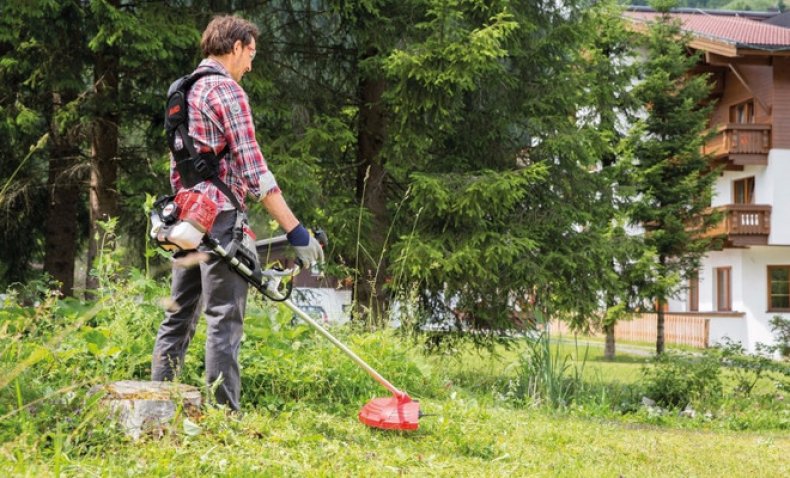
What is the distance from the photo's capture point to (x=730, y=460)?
17.9ft

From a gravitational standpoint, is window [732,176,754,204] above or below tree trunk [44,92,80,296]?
above

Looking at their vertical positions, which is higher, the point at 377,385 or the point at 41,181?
the point at 41,181

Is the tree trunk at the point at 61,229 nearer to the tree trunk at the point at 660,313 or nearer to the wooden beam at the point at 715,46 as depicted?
the tree trunk at the point at 660,313

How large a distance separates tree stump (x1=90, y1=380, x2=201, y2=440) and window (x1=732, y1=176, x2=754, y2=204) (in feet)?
91.8

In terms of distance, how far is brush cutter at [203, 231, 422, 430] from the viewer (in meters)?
4.51

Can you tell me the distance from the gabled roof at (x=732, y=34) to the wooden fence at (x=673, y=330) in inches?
297

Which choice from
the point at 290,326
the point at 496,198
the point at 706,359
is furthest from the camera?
the point at 496,198

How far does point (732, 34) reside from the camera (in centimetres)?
2981

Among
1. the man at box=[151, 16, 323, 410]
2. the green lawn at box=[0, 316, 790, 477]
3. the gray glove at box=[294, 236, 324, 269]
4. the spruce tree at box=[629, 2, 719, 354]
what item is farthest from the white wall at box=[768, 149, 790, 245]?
the man at box=[151, 16, 323, 410]

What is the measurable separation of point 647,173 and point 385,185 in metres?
11.8

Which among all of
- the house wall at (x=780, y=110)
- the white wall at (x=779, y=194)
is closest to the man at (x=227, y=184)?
the white wall at (x=779, y=194)

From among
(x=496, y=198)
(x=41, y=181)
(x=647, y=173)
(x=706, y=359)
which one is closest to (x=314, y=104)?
(x=496, y=198)

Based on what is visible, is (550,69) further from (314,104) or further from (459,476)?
(459,476)

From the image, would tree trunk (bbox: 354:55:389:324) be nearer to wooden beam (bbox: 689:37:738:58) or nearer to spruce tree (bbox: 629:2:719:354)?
spruce tree (bbox: 629:2:719:354)
